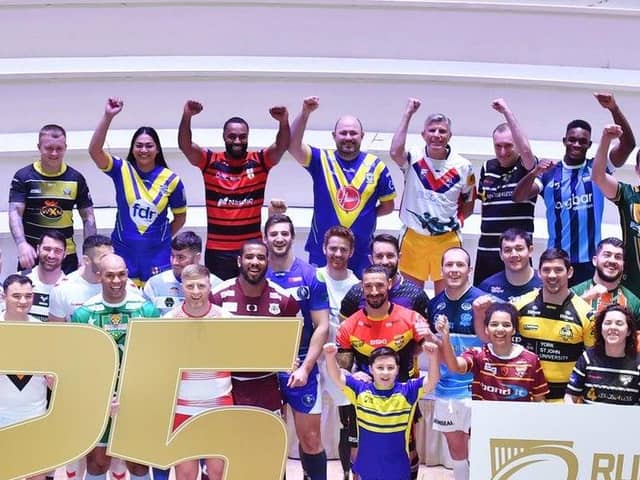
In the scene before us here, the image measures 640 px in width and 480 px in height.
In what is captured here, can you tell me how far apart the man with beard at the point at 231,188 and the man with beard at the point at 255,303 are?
0.74m

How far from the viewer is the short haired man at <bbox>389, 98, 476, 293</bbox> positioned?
573 cm

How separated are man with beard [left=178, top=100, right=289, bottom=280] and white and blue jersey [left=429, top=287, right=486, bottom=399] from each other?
133 cm

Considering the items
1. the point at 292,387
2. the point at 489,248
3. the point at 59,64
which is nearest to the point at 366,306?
the point at 292,387

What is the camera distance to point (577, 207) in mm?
5594

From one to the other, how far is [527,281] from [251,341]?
4.65 ft

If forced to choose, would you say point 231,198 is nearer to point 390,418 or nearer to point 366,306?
point 366,306

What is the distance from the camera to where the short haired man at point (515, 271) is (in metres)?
4.99

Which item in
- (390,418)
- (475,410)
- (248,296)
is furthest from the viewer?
(248,296)

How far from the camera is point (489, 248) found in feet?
18.9

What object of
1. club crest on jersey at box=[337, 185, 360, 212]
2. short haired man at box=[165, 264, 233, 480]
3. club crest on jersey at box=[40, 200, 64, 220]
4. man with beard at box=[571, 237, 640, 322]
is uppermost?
club crest on jersey at box=[337, 185, 360, 212]

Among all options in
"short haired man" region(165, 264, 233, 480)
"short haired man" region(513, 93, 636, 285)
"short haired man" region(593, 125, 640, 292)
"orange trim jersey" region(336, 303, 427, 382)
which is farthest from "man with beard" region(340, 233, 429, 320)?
"short haired man" region(593, 125, 640, 292)

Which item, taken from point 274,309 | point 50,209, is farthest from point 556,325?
point 50,209

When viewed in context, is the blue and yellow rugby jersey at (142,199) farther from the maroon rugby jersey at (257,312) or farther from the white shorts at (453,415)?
the white shorts at (453,415)

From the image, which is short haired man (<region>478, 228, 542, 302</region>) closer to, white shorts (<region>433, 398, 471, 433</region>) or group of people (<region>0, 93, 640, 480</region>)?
group of people (<region>0, 93, 640, 480</region>)
